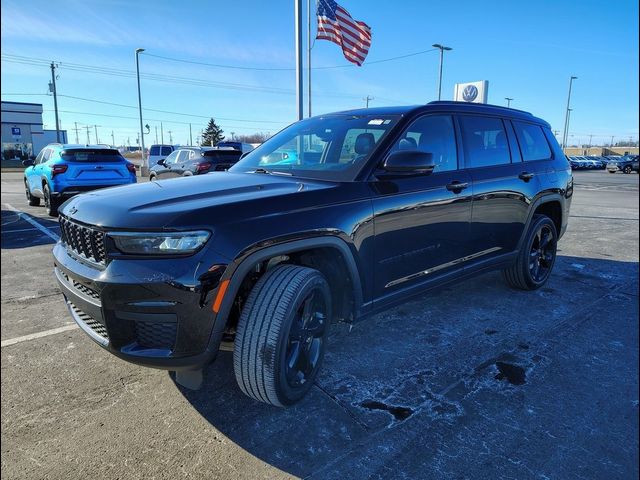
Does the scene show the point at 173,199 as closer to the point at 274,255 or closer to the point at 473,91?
the point at 274,255

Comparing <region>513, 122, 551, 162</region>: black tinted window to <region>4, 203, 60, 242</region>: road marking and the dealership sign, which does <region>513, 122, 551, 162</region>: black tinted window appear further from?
the dealership sign

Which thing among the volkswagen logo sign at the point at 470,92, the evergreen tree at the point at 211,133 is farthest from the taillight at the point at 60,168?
the evergreen tree at the point at 211,133

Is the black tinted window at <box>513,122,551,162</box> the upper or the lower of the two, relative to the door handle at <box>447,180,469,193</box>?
upper

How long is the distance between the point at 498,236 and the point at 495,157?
2.42 ft

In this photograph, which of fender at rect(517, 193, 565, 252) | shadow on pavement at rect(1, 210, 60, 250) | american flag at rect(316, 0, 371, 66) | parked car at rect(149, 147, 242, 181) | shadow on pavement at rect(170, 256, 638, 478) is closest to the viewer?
shadow on pavement at rect(170, 256, 638, 478)

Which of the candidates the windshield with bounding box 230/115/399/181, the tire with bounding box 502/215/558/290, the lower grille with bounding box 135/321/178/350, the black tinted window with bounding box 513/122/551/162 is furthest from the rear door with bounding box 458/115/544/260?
the lower grille with bounding box 135/321/178/350

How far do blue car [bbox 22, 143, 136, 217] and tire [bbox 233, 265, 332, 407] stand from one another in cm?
857

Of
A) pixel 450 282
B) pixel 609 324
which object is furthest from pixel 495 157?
pixel 609 324

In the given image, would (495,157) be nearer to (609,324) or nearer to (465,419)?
(609,324)

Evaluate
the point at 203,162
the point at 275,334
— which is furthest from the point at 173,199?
the point at 203,162

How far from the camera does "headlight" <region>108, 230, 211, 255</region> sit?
2.18m

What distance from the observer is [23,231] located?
8.20 meters

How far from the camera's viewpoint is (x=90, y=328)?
250 centimetres

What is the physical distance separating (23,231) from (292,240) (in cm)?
776
